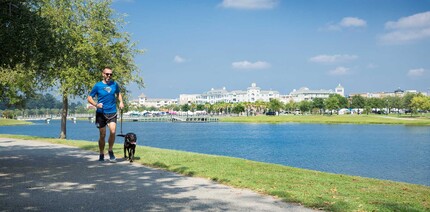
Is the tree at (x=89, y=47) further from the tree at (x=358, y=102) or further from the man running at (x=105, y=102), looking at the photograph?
the tree at (x=358, y=102)

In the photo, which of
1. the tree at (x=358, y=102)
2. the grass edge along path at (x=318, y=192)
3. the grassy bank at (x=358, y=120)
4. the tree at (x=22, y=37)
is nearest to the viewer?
the grass edge along path at (x=318, y=192)

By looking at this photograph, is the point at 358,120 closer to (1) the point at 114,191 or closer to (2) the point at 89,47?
(2) the point at 89,47

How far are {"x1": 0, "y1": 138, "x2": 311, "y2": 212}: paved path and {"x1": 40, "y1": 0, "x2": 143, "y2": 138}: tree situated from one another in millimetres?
16137

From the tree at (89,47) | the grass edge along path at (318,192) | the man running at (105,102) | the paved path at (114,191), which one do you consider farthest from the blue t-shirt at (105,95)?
the tree at (89,47)

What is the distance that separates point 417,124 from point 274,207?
104121 mm

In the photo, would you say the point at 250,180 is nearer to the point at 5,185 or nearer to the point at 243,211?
the point at 243,211

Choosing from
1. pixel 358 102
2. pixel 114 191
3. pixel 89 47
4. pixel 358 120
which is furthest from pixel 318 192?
pixel 358 102

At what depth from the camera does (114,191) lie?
826 centimetres

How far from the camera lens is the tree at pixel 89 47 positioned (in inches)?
1064

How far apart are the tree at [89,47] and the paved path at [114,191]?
1614cm

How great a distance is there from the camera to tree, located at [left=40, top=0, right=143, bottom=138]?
88.7ft

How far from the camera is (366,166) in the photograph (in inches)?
1211

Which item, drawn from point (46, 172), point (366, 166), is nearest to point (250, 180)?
point (46, 172)

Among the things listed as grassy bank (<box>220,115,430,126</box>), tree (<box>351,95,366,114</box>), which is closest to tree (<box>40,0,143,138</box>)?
grassy bank (<box>220,115,430,126</box>)
